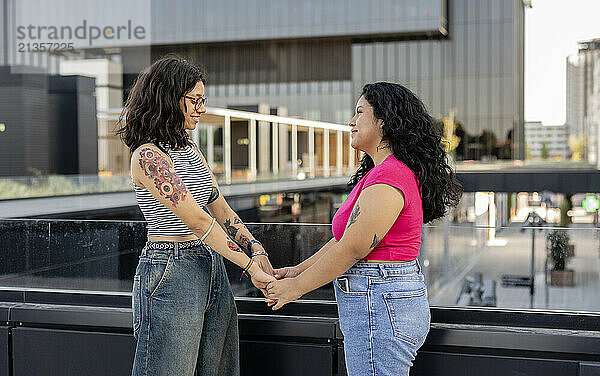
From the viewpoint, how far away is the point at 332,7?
42844 mm

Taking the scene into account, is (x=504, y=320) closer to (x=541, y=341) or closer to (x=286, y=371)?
(x=541, y=341)

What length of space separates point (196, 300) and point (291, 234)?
101cm

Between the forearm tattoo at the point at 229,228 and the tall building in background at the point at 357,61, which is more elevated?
the tall building in background at the point at 357,61

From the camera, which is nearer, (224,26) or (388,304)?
(388,304)

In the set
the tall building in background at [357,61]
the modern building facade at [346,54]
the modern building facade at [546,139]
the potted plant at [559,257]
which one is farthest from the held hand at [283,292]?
the modern building facade at [546,139]

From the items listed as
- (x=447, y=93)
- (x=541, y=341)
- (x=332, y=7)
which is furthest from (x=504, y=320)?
(x=447, y=93)

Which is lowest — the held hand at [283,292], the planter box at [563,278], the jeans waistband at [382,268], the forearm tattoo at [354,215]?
the planter box at [563,278]

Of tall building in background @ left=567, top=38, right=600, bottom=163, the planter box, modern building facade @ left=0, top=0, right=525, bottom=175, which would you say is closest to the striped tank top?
the planter box

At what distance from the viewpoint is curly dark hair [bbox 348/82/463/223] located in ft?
8.86

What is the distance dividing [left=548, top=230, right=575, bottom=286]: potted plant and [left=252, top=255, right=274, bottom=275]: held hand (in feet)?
5.05

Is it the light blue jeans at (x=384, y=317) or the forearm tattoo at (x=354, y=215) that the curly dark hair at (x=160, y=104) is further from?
the light blue jeans at (x=384, y=317)

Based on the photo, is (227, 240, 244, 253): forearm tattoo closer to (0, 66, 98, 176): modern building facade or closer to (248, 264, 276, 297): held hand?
(248, 264, 276, 297): held hand

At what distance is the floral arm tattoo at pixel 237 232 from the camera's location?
3324mm

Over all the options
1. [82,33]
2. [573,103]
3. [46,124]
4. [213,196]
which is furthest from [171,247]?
[573,103]
